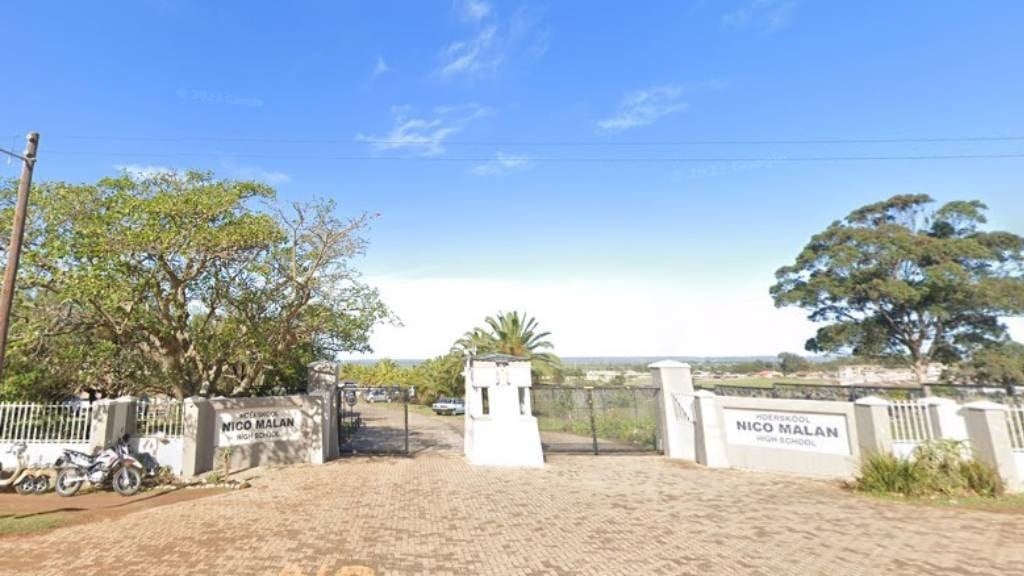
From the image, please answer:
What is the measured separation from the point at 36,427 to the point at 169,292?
4.51 meters

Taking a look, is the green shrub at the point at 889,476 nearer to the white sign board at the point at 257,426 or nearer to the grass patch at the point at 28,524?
the white sign board at the point at 257,426

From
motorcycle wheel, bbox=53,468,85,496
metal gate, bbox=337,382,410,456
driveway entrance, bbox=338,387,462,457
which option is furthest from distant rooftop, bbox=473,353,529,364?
motorcycle wheel, bbox=53,468,85,496

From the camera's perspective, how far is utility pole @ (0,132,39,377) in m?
8.12

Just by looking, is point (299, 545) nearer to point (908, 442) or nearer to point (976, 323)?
point (908, 442)

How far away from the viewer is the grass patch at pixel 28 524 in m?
7.36

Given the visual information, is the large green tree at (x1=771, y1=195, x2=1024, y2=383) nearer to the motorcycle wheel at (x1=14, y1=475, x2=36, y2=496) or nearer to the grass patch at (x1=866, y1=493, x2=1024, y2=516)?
the grass patch at (x1=866, y1=493, x2=1024, y2=516)

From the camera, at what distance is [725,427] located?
12344 mm

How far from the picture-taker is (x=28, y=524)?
7.62 m

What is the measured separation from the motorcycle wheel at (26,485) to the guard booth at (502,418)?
9394 millimetres

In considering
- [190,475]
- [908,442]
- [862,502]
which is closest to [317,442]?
[190,475]

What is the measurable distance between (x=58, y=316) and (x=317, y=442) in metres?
6.59

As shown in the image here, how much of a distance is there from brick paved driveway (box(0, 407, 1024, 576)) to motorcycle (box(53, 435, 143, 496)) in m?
1.82

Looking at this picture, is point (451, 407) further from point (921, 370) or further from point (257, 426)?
point (921, 370)

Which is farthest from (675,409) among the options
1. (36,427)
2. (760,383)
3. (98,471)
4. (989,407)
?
(760,383)
